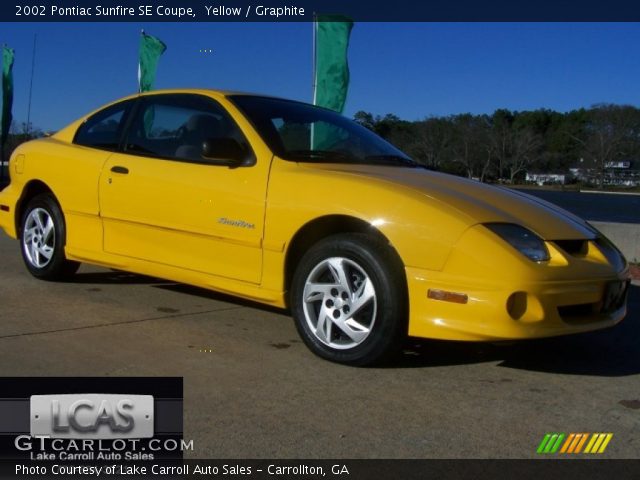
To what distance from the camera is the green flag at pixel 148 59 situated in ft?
46.2

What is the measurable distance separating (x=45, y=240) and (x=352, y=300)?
2.99m

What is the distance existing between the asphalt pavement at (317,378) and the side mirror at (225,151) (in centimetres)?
108

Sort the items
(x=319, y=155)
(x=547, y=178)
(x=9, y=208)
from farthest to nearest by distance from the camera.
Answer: (x=547, y=178) → (x=9, y=208) → (x=319, y=155)

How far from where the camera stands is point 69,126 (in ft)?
18.5

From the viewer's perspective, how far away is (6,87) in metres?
21.6

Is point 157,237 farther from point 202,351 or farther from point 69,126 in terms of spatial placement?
point 69,126

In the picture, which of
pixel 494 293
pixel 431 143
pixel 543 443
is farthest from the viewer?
pixel 431 143

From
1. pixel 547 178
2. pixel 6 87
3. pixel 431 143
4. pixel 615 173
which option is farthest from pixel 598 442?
pixel 615 173

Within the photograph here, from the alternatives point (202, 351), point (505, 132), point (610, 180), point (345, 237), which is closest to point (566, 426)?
point (345, 237)

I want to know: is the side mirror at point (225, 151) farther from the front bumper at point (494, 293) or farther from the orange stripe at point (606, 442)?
the orange stripe at point (606, 442)

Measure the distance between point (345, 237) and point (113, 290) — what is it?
246 cm

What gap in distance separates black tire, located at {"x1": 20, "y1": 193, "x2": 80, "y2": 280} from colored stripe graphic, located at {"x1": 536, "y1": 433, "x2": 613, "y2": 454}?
3.95 meters

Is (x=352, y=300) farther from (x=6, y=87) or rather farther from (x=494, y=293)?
(x=6, y=87)

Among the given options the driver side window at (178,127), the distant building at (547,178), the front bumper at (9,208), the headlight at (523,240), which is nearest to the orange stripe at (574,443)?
the headlight at (523,240)
